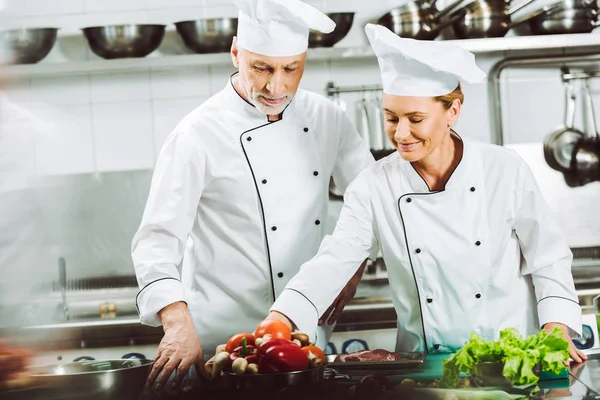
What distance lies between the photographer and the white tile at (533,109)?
3.45 m

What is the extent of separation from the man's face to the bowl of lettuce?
85 cm

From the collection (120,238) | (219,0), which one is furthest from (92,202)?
(219,0)

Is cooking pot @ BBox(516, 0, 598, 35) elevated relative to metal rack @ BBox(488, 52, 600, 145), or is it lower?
elevated

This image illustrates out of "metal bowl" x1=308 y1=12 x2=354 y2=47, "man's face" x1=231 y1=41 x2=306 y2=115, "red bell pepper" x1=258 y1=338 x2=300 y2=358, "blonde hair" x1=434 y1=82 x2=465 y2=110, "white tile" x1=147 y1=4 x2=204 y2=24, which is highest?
"white tile" x1=147 y1=4 x2=204 y2=24

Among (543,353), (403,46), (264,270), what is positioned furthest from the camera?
(264,270)

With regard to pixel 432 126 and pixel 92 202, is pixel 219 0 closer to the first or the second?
pixel 92 202

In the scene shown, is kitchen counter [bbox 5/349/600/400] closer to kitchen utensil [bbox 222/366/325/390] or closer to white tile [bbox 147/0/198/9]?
kitchen utensil [bbox 222/366/325/390]

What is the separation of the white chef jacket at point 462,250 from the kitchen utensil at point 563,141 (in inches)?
64.9

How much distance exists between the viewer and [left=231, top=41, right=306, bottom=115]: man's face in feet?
6.26

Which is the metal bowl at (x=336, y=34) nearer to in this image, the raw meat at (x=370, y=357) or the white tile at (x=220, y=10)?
the white tile at (x=220, y=10)

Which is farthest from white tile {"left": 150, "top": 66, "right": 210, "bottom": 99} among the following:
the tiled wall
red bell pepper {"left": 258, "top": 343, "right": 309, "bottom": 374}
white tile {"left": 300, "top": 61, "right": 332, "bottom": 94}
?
red bell pepper {"left": 258, "top": 343, "right": 309, "bottom": 374}

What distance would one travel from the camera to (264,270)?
2.11 metres

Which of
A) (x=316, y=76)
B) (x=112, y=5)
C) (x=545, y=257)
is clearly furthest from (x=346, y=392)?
(x=112, y=5)

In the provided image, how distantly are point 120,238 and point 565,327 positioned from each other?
217 centimetres
